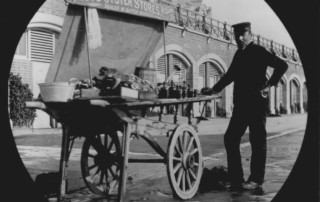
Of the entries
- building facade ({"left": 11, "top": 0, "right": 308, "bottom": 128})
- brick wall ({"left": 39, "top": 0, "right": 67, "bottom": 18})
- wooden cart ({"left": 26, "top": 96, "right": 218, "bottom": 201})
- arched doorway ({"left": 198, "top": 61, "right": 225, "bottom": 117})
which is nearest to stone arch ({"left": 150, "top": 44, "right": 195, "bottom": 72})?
building facade ({"left": 11, "top": 0, "right": 308, "bottom": 128})

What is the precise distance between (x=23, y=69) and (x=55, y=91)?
0.37 meters

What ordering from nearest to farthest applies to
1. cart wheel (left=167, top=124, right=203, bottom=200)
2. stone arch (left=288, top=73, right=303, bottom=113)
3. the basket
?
1. the basket
2. stone arch (left=288, top=73, right=303, bottom=113)
3. cart wheel (left=167, top=124, right=203, bottom=200)

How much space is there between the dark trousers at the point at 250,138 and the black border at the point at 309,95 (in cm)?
97

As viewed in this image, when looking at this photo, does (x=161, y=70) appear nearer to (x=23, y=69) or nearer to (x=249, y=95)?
(x=249, y=95)

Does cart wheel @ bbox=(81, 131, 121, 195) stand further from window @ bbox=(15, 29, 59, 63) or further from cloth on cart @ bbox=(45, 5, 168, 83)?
window @ bbox=(15, 29, 59, 63)

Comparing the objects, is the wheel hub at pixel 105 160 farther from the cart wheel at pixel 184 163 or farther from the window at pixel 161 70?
the window at pixel 161 70

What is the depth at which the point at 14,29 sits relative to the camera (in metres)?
2.88

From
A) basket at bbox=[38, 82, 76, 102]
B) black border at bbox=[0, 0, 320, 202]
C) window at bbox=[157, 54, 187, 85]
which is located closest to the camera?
black border at bbox=[0, 0, 320, 202]

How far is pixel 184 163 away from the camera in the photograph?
12.1 ft

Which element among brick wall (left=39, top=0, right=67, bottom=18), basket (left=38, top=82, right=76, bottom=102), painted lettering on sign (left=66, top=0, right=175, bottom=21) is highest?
painted lettering on sign (left=66, top=0, right=175, bottom=21)

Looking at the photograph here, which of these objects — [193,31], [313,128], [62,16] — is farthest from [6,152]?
[313,128]

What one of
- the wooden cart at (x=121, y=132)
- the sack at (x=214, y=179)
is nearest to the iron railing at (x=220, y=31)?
the wooden cart at (x=121, y=132)

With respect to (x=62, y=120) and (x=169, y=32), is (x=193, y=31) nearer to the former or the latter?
(x=169, y=32)

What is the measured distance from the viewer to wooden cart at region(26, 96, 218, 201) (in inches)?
124
